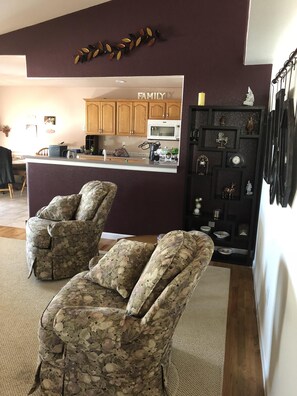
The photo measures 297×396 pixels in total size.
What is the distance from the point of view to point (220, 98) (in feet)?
12.2

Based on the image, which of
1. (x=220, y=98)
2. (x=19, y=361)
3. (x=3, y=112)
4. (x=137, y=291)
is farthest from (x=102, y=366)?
(x=3, y=112)

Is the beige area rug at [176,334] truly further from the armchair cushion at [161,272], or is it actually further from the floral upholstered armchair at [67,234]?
the armchair cushion at [161,272]

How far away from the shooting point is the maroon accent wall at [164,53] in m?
3.59

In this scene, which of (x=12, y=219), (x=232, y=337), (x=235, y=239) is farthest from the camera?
(x=12, y=219)

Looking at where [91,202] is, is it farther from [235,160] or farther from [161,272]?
[161,272]

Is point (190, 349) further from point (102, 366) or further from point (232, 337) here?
point (102, 366)

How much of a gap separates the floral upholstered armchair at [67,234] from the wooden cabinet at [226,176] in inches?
45.8

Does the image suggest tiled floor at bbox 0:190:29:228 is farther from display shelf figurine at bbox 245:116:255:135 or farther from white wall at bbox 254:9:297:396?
white wall at bbox 254:9:297:396

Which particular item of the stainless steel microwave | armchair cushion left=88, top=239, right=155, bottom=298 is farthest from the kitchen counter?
the stainless steel microwave

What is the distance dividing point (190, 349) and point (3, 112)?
784 centimetres

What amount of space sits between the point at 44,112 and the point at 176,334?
22.4 ft

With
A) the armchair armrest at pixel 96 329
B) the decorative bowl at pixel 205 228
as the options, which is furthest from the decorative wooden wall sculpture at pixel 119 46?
the armchair armrest at pixel 96 329

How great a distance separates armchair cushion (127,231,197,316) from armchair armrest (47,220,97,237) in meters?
1.59

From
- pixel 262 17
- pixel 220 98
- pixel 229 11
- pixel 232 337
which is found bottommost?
pixel 232 337
